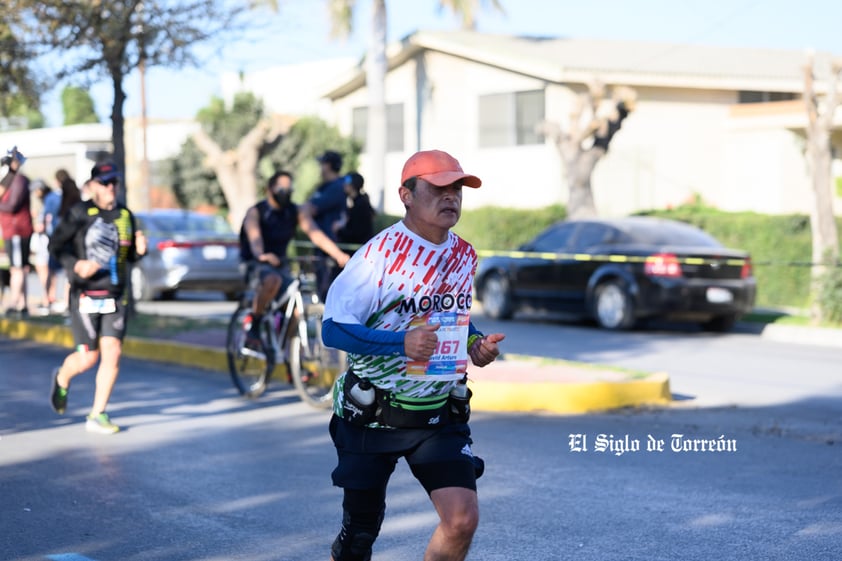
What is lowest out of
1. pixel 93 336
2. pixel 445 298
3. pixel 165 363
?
pixel 165 363

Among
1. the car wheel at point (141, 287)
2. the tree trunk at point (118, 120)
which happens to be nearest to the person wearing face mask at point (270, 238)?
the tree trunk at point (118, 120)

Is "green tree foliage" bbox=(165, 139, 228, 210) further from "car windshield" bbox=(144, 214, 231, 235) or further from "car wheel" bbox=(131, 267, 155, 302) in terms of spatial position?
"car wheel" bbox=(131, 267, 155, 302)

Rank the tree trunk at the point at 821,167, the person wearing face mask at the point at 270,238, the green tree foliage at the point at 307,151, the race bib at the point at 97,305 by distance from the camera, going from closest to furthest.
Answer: the race bib at the point at 97,305
the person wearing face mask at the point at 270,238
the tree trunk at the point at 821,167
the green tree foliage at the point at 307,151

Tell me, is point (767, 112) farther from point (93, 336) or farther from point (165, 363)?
point (93, 336)

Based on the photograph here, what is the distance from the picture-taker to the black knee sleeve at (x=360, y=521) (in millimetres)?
4555

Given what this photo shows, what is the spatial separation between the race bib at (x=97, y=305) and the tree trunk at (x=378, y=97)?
21293 millimetres

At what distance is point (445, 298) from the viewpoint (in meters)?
4.66

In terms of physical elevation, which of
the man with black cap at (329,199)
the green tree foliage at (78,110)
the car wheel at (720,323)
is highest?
the green tree foliage at (78,110)

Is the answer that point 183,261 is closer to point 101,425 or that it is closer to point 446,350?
point 101,425

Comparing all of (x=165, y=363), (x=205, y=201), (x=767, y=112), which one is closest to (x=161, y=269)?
(x=165, y=363)

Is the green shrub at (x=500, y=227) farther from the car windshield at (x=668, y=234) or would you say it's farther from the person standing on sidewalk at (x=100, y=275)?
the person standing on sidewalk at (x=100, y=275)

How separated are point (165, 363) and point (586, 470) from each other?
6.56m

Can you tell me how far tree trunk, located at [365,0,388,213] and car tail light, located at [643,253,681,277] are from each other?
46.3ft

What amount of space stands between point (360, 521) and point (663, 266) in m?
12.5
